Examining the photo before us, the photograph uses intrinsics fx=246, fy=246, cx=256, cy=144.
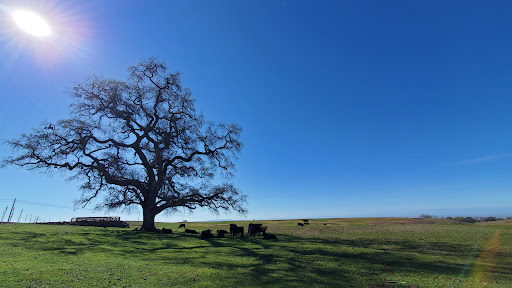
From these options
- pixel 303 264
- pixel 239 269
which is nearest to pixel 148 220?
pixel 239 269

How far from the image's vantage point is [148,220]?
109ft

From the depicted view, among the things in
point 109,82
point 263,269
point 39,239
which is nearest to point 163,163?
point 109,82

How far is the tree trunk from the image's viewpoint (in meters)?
32.8

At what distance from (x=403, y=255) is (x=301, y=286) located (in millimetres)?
11503

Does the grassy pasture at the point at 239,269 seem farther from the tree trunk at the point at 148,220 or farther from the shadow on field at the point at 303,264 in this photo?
the tree trunk at the point at 148,220

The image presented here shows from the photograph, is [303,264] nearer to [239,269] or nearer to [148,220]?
[239,269]

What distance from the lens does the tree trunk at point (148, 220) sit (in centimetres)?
3284

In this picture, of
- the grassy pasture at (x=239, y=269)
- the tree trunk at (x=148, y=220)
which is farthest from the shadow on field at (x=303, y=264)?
the tree trunk at (x=148, y=220)

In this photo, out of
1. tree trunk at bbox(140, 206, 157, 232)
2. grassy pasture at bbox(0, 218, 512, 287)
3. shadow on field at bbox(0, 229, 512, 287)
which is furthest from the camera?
tree trunk at bbox(140, 206, 157, 232)

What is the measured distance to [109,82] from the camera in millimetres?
33375

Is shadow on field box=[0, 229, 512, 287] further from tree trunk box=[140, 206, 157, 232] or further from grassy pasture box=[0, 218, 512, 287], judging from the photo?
tree trunk box=[140, 206, 157, 232]

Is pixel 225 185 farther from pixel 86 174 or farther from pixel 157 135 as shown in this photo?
pixel 86 174

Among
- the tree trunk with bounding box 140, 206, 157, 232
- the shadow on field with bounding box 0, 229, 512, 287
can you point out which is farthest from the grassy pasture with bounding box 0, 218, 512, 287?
the tree trunk with bounding box 140, 206, 157, 232

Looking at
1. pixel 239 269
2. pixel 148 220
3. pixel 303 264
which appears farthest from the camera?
pixel 148 220
